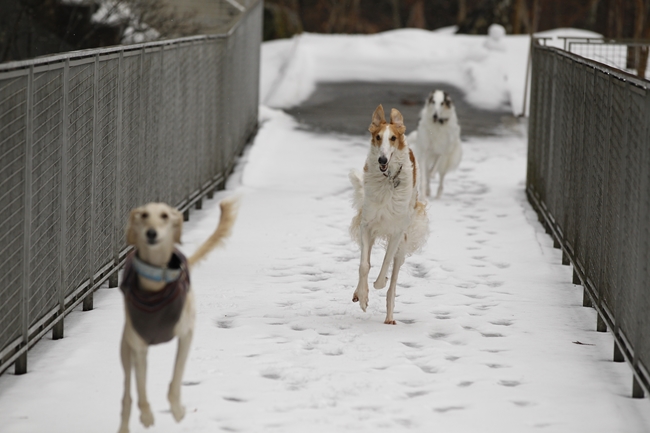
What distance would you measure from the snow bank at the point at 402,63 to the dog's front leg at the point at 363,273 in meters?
13.9

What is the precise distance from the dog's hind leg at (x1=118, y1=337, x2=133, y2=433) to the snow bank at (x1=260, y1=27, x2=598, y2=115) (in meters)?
16.9

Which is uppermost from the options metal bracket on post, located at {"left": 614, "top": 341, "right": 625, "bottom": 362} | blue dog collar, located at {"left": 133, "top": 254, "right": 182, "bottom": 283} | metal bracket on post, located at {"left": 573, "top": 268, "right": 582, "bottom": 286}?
blue dog collar, located at {"left": 133, "top": 254, "right": 182, "bottom": 283}

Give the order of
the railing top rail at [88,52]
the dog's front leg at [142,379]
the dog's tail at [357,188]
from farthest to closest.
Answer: the dog's tail at [357,188]
the railing top rail at [88,52]
the dog's front leg at [142,379]

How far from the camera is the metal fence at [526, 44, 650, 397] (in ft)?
18.1

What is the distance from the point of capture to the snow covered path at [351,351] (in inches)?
202

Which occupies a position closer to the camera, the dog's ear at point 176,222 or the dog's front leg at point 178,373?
the dog's ear at point 176,222

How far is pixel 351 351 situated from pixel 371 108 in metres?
14.7

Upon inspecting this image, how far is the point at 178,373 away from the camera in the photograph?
4.39m

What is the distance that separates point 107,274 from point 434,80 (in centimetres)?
1814

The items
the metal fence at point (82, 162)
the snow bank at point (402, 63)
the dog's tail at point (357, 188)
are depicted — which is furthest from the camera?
the snow bank at point (402, 63)

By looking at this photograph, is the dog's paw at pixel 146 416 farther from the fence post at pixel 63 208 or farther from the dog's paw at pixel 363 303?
the dog's paw at pixel 363 303

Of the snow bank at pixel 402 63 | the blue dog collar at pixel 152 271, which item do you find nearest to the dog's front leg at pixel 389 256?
the blue dog collar at pixel 152 271

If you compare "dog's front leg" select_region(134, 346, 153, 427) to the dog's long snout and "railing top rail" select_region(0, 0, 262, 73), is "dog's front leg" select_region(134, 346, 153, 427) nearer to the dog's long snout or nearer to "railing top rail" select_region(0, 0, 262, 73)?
the dog's long snout

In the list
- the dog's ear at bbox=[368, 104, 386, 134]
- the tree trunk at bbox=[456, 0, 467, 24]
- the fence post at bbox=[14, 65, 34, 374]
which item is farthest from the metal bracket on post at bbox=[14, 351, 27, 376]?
the tree trunk at bbox=[456, 0, 467, 24]
